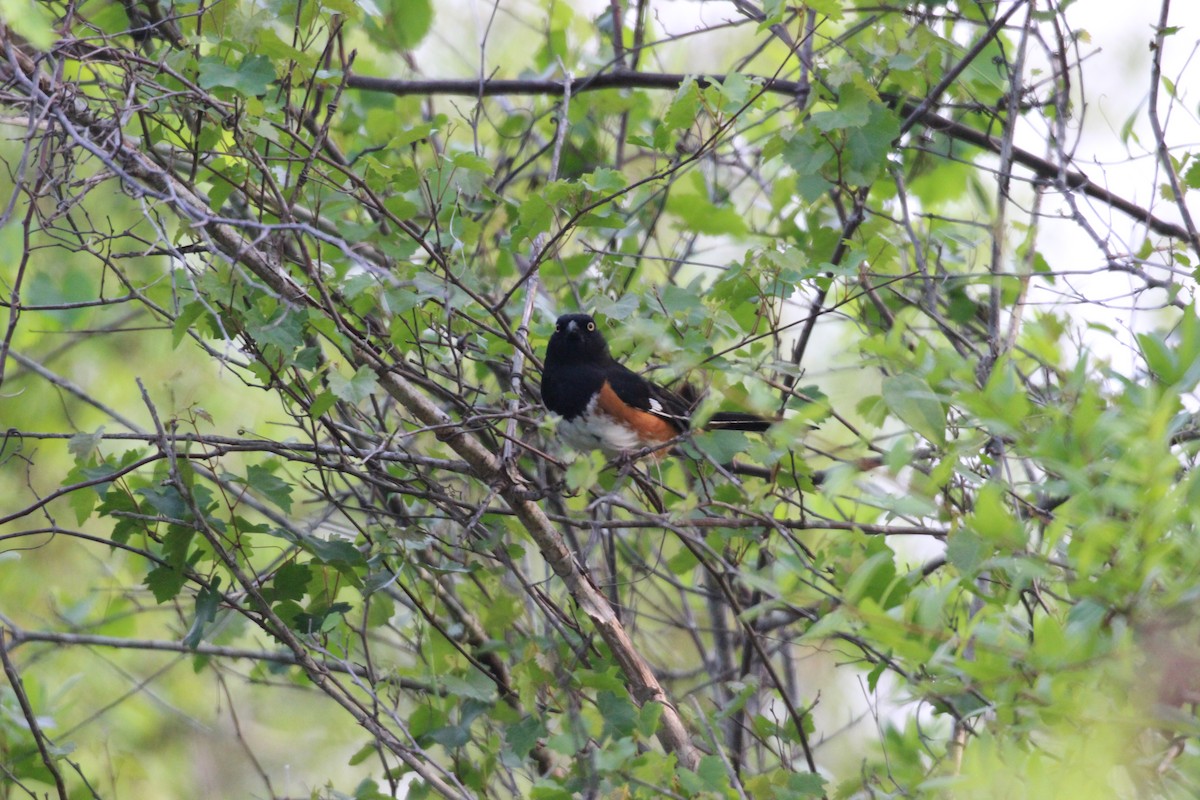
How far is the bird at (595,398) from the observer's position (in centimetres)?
326

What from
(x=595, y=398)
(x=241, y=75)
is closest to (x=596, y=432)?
(x=595, y=398)

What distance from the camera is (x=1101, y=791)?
1.19 meters

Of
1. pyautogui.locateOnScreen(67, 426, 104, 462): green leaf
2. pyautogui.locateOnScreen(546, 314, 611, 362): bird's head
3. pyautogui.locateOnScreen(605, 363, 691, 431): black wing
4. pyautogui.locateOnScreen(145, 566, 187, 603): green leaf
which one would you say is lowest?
pyautogui.locateOnScreen(145, 566, 187, 603): green leaf

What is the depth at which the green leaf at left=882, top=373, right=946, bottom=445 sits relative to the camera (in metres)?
1.50

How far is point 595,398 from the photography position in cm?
332

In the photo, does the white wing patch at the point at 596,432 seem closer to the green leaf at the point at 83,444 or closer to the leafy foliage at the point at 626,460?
the leafy foliage at the point at 626,460

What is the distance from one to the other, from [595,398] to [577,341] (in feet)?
0.63

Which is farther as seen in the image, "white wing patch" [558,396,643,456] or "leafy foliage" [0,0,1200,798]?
"white wing patch" [558,396,643,456]

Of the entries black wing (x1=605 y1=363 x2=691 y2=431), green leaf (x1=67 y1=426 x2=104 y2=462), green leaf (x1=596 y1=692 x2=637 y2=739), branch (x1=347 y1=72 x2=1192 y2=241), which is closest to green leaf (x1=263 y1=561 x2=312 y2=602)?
green leaf (x1=67 y1=426 x2=104 y2=462)

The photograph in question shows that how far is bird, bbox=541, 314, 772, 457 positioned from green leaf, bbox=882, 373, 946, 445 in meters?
1.62

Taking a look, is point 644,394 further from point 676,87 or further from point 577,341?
point 676,87

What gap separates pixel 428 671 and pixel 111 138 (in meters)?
1.38

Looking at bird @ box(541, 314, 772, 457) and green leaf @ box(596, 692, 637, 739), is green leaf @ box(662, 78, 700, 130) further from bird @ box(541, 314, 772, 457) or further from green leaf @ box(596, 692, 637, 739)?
green leaf @ box(596, 692, 637, 739)

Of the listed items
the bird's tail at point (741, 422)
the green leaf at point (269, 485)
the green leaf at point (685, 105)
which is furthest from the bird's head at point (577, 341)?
the green leaf at point (269, 485)
